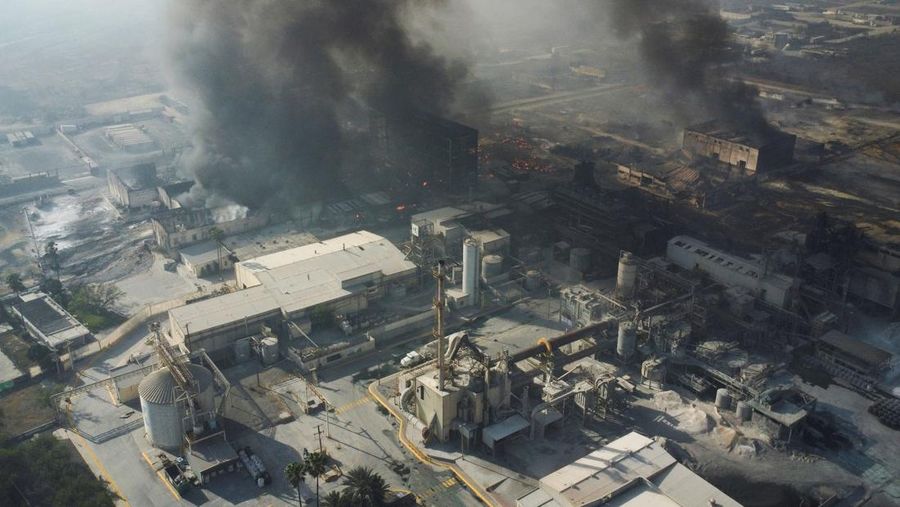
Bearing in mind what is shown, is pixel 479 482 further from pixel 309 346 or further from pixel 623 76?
pixel 623 76

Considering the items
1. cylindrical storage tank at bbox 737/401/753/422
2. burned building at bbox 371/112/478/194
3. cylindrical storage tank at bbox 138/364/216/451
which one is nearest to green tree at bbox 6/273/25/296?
cylindrical storage tank at bbox 138/364/216/451

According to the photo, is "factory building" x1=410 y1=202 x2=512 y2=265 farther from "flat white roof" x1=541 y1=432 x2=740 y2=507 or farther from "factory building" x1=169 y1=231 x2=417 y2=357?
"flat white roof" x1=541 y1=432 x2=740 y2=507

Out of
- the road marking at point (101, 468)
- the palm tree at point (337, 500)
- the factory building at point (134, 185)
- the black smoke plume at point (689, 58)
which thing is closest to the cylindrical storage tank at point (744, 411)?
the palm tree at point (337, 500)

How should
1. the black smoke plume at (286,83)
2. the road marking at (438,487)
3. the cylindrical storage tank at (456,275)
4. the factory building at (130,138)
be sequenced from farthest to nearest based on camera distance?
1. the factory building at (130,138)
2. the black smoke plume at (286,83)
3. the cylindrical storage tank at (456,275)
4. the road marking at (438,487)

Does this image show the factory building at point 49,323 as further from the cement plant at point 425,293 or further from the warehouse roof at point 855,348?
the warehouse roof at point 855,348

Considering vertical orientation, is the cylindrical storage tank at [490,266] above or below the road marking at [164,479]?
above

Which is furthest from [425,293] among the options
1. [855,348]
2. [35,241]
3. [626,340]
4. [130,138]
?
[130,138]
